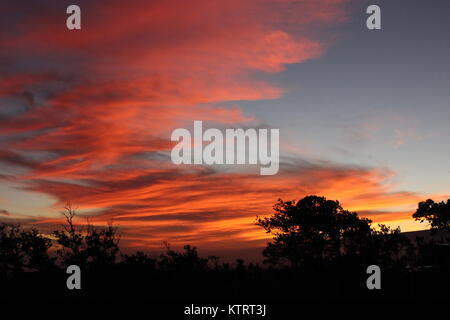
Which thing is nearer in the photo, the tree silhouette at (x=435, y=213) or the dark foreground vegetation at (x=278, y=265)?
the dark foreground vegetation at (x=278, y=265)

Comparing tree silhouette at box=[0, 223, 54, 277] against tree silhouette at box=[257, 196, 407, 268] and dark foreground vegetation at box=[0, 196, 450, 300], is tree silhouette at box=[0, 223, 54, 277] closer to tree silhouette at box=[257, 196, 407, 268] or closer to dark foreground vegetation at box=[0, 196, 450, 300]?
dark foreground vegetation at box=[0, 196, 450, 300]

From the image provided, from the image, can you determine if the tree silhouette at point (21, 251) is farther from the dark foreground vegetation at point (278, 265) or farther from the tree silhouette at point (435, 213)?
the tree silhouette at point (435, 213)

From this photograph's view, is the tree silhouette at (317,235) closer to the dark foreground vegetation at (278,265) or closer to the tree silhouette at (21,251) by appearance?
the dark foreground vegetation at (278,265)

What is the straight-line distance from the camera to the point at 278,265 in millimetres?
56906

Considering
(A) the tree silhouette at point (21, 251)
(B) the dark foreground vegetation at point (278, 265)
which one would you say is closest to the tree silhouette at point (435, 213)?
(B) the dark foreground vegetation at point (278, 265)

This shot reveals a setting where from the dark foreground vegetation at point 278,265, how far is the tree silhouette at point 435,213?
0.33ft

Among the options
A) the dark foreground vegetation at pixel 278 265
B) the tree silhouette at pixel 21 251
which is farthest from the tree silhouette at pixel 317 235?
the tree silhouette at pixel 21 251

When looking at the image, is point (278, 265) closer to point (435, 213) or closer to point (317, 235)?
point (317, 235)

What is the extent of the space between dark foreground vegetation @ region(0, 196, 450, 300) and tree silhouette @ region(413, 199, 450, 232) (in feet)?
0.33

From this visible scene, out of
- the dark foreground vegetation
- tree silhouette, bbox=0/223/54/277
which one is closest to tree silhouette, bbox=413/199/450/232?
the dark foreground vegetation

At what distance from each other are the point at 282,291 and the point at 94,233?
82.5 ft

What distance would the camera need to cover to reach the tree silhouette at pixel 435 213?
167 ft
